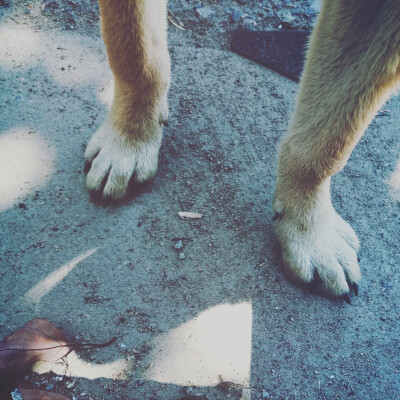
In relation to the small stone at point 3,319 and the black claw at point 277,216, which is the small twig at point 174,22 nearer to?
the black claw at point 277,216

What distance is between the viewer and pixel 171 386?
1283 mm

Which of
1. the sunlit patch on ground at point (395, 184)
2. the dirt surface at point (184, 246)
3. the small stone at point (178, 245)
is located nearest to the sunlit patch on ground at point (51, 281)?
the dirt surface at point (184, 246)

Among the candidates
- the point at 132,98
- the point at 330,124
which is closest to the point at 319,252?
the point at 330,124

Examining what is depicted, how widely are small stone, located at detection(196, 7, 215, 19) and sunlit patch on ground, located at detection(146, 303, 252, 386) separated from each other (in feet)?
6.57

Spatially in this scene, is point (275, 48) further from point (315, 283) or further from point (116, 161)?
point (315, 283)

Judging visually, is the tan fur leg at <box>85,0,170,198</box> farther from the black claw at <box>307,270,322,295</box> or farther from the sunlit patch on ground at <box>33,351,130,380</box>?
the black claw at <box>307,270,322,295</box>

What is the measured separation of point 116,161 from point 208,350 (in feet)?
3.02

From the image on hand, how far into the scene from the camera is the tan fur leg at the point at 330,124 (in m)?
1.17

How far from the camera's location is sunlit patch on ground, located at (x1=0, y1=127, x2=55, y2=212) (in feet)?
5.42

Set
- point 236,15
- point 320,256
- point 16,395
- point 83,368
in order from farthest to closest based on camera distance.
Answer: point 236,15 < point 320,256 < point 83,368 < point 16,395

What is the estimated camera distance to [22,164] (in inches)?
68.4

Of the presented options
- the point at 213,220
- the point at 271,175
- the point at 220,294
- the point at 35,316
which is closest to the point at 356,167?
the point at 271,175

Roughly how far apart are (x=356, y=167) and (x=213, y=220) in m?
0.91

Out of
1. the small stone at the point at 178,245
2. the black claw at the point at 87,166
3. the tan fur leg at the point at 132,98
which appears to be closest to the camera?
the tan fur leg at the point at 132,98
